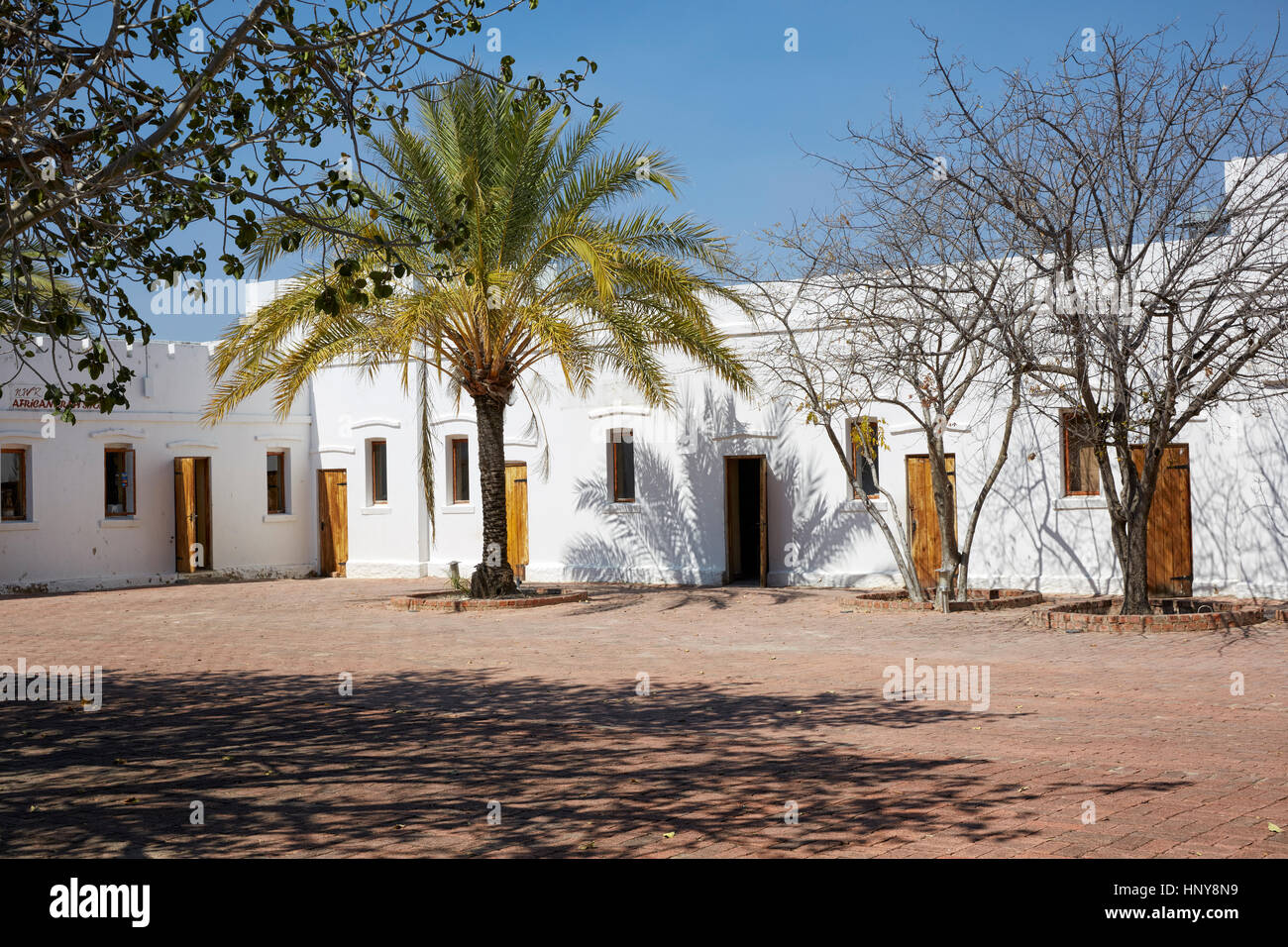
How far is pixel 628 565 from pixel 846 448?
5.04 metres

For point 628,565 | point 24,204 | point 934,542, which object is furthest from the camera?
point 628,565

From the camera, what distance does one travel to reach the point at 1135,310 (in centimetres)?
1346

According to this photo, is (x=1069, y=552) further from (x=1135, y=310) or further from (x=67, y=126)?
(x=67, y=126)

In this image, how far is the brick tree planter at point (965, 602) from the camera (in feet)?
54.8

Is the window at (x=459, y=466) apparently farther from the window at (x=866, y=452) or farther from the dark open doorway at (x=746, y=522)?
the window at (x=866, y=452)

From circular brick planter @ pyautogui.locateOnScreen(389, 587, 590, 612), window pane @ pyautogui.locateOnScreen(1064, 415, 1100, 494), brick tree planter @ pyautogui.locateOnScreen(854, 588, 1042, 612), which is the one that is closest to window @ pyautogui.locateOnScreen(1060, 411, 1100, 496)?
window pane @ pyautogui.locateOnScreen(1064, 415, 1100, 494)

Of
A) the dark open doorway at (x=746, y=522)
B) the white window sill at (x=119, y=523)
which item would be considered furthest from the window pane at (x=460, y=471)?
the white window sill at (x=119, y=523)

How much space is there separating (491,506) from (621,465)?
5.11 metres

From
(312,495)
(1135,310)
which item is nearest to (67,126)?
(1135,310)

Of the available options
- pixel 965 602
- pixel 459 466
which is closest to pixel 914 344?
pixel 965 602

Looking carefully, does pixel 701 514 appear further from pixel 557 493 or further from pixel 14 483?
pixel 14 483

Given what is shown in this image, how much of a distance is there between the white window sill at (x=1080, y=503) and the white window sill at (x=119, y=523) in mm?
17227
